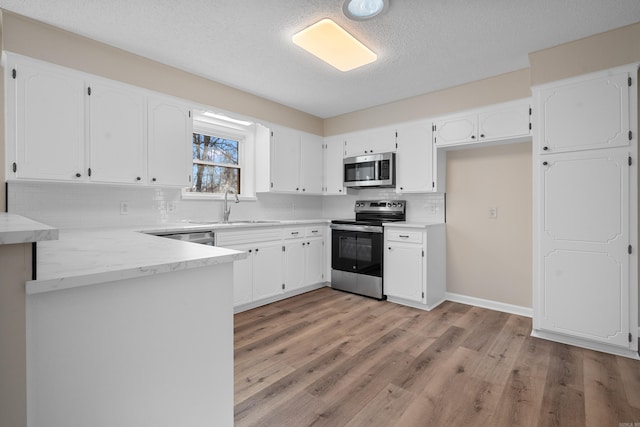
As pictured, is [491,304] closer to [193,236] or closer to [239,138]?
[193,236]

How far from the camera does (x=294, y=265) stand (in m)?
3.91

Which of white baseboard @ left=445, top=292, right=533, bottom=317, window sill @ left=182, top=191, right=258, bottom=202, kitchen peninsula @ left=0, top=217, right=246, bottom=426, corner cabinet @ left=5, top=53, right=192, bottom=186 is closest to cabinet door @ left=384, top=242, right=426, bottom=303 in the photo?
white baseboard @ left=445, top=292, right=533, bottom=317

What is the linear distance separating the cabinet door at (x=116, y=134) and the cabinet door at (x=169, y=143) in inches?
3.5

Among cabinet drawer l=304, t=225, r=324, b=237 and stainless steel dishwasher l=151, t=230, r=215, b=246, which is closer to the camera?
stainless steel dishwasher l=151, t=230, r=215, b=246

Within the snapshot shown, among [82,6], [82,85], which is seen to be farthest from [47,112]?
[82,6]

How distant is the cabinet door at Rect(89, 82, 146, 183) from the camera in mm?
2604

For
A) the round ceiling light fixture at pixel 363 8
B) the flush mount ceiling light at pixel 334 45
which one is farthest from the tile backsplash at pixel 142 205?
the round ceiling light fixture at pixel 363 8

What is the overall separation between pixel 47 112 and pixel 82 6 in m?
0.82

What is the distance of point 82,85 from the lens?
2533mm

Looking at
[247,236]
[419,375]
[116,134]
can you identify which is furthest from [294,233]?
[419,375]

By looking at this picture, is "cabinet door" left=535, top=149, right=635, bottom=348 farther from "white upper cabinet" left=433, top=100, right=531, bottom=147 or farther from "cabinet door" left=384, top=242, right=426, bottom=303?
"cabinet door" left=384, top=242, right=426, bottom=303

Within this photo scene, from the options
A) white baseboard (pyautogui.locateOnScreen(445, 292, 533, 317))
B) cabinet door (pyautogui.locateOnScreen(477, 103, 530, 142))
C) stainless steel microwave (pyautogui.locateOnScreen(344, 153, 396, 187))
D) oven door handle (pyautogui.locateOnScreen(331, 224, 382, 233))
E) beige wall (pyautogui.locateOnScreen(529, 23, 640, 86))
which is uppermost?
beige wall (pyautogui.locateOnScreen(529, 23, 640, 86))

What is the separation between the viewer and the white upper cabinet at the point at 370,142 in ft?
13.4

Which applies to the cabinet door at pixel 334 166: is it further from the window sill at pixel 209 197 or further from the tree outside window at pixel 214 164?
the tree outside window at pixel 214 164
